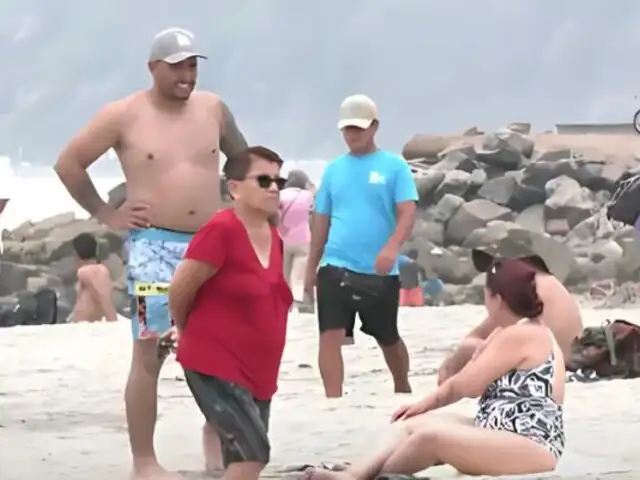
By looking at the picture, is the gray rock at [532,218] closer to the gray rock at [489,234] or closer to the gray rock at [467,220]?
the gray rock at [467,220]

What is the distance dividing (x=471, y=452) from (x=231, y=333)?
2.90 feet

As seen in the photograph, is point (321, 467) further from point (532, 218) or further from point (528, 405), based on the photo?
point (532, 218)

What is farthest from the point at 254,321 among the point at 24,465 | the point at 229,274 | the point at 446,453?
the point at 24,465

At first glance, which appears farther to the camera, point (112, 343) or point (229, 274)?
point (112, 343)

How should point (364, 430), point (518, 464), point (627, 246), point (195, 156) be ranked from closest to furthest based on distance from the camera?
point (518, 464) → point (195, 156) → point (364, 430) → point (627, 246)

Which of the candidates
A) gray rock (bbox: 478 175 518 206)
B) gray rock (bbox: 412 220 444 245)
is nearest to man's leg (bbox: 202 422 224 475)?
gray rock (bbox: 412 220 444 245)

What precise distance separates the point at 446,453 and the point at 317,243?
2453 mm

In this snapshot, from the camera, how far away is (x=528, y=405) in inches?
177

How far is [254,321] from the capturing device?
4.06 meters

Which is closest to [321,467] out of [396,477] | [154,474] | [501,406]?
[396,477]

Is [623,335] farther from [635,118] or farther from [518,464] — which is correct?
[518,464]

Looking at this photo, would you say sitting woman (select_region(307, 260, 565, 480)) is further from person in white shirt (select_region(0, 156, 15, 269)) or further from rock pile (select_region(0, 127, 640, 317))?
rock pile (select_region(0, 127, 640, 317))

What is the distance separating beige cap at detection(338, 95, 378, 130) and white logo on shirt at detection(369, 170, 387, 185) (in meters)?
0.22

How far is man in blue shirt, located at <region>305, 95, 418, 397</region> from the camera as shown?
6.59 m
